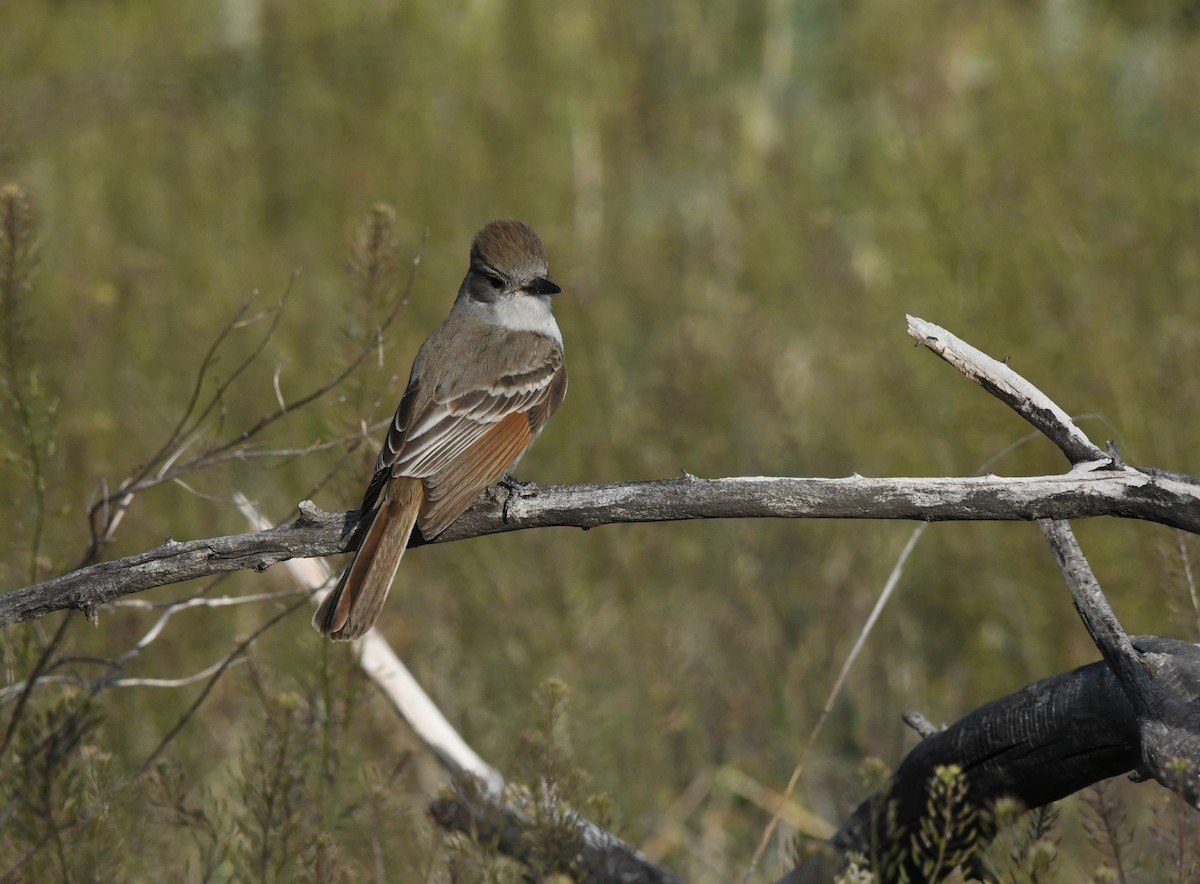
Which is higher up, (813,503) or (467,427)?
(813,503)

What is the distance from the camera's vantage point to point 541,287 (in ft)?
19.6

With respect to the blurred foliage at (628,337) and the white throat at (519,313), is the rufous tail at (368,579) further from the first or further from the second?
the white throat at (519,313)

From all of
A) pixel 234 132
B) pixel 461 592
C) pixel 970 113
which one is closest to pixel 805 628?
pixel 461 592

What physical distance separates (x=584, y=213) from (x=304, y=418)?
2.89 meters

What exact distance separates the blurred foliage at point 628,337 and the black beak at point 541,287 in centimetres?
74

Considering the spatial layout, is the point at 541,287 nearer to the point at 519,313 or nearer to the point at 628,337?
the point at 519,313

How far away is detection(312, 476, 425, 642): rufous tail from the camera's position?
4.28 metres

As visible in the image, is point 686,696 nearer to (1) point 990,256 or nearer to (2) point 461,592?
(2) point 461,592

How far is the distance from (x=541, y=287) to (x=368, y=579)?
2.03 metres

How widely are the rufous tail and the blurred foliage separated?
0.32m

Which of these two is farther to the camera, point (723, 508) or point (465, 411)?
point (465, 411)

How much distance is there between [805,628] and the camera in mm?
6797

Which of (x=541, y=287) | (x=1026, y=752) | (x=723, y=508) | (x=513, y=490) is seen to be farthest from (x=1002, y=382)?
(x=541, y=287)

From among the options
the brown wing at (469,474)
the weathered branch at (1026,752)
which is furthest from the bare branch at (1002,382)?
the brown wing at (469,474)
